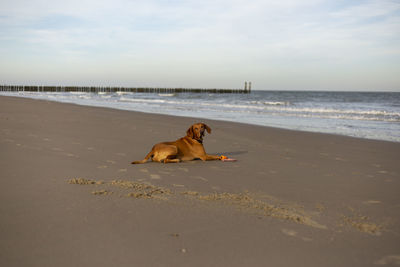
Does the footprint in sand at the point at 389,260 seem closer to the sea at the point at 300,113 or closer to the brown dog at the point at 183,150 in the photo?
the brown dog at the point at 183,150

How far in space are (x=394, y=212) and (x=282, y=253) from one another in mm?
1666

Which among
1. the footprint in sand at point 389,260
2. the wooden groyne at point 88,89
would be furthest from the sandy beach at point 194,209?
the wooden groyne at point 88,89

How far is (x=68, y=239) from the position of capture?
8.12 ft

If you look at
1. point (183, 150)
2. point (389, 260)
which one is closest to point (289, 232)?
point (389, 260)

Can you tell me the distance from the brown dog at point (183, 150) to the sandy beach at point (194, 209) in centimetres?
21

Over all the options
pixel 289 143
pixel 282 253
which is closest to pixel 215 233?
pixel 282 253

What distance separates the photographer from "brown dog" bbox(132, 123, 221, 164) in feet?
18.6

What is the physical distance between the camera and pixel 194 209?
129 inches

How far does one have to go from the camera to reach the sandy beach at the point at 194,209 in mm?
2338

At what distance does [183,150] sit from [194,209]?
271 cm

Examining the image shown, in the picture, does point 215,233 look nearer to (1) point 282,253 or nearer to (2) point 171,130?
(1) point 282,253

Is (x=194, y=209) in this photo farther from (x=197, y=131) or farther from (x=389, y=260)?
(x=197, y=131)

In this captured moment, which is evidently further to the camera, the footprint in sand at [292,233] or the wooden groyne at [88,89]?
the wooden groyne at [88,89]

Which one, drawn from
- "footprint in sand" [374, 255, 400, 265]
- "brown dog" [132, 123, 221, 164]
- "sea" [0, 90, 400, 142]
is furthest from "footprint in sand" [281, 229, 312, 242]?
"sea" [0, 90, 400, 142]
